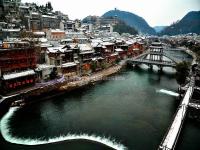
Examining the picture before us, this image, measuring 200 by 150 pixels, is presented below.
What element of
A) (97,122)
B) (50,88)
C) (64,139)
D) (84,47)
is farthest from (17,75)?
(84,47)

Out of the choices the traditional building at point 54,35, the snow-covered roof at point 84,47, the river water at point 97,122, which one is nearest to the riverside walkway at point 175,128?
the river water at point 97,122

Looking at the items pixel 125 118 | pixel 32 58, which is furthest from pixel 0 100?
pixel 125 118

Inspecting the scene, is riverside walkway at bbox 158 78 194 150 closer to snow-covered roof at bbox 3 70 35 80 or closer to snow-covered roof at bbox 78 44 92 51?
snow-covered roof at bbox 3 70 35 80

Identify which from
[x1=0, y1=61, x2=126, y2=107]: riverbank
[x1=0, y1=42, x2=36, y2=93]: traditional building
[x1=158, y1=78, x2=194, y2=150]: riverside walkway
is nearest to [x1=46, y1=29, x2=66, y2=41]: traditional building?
[x1=0, y1=42, x2=36, y2=93]: traditional building

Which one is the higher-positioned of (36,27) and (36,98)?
(36,27)

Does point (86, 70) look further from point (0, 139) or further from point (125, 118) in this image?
point (0, 139)

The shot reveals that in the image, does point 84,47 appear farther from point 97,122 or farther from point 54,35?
point 97,122

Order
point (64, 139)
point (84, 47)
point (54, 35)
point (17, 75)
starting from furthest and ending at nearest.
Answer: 1. point (54, 35)
2. point (84, 47)
3. point (17, 75)
4. point (64, 139)

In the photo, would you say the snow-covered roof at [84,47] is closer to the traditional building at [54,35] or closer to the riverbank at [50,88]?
the riverbank at [50,88]
